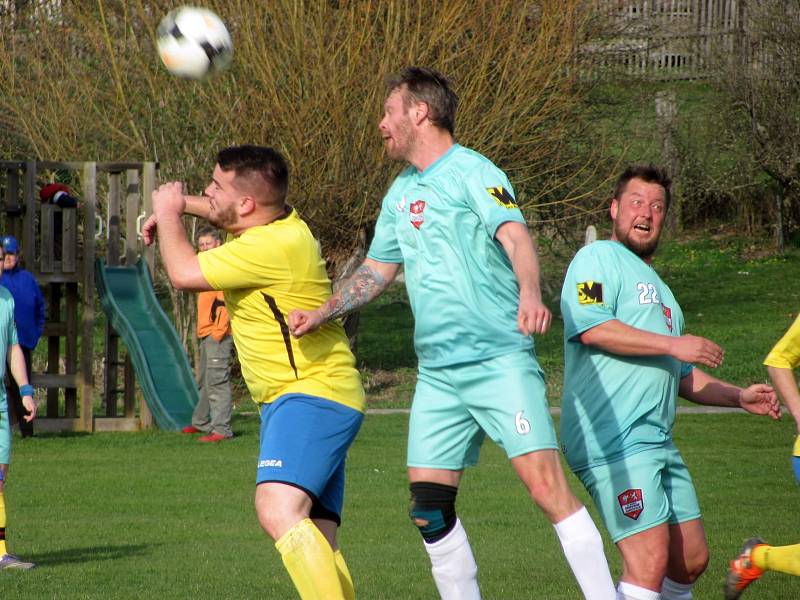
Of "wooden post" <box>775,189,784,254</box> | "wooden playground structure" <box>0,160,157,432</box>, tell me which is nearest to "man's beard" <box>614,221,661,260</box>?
"wooden playground structure" <box>0,160,157,432</box>

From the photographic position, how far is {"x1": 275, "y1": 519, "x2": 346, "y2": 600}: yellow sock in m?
5.22

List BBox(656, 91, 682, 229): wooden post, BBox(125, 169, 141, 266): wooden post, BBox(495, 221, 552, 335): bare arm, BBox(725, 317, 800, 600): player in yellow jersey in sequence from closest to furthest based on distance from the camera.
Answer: BBox(495, 221, 552, 335): bare arm
BBox(725, 317, 800, 600): player in yellow jersey
BBox(125, 169, 141, 266): wooden post
BBox(656, 91, 682, 229): wooden post

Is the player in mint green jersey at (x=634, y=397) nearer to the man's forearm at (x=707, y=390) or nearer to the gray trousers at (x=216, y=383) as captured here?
the man's forearm at (x=707, y=390)

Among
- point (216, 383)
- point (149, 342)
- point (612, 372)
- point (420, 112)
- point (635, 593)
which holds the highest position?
point (420, 112)

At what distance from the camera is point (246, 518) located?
404 inches

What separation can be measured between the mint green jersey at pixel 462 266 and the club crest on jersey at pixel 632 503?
0.74 meters

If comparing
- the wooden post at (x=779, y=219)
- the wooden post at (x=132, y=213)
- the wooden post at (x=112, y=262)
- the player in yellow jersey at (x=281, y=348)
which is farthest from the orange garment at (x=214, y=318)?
the wooden post at (x=779, y=219)

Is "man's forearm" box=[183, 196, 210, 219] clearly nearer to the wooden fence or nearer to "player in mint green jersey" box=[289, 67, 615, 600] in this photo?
"player in mint green jersey" box=[289, 67, 615, 600]

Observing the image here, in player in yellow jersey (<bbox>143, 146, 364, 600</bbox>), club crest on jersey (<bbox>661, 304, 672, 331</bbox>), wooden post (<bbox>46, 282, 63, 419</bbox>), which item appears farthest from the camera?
A: wooden post (<bbox>46, 282, 63, 419</bbox>)

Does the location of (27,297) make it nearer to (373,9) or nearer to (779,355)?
(373,9)

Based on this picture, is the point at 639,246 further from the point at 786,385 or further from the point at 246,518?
the point at 246,518

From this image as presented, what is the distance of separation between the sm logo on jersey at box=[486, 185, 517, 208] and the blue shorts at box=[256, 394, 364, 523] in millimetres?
1105

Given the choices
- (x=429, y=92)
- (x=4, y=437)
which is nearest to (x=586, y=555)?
(x=429, y=92)

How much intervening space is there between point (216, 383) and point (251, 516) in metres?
4.18
